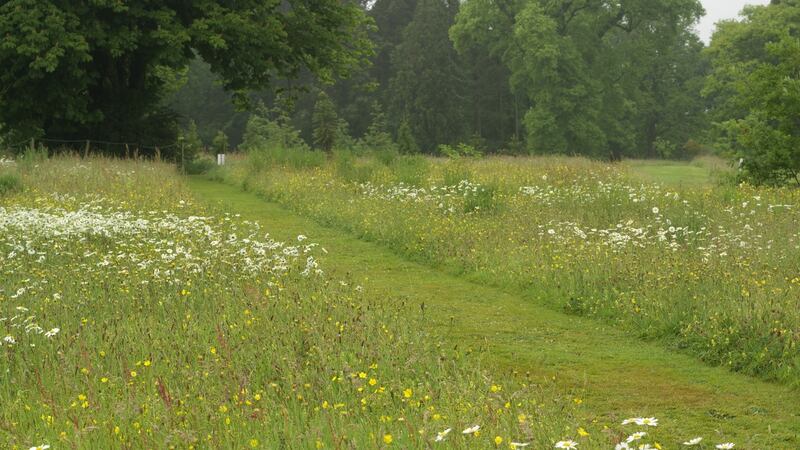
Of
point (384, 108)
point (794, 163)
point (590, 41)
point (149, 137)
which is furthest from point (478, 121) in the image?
point (794, 163)

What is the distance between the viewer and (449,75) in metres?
58.8

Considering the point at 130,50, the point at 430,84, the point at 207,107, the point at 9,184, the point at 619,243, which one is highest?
the point at 430,84

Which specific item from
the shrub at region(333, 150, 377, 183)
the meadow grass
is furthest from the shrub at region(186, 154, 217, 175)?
the meadow grass

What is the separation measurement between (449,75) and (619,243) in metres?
50.1

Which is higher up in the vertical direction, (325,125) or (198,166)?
(325,125)

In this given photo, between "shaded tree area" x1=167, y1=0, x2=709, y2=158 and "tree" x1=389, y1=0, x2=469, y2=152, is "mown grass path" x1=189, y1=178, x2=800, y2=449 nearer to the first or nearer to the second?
"shaded tree area" x1=167, y1=0, x2=709, y2=158

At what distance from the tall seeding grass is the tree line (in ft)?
12.7

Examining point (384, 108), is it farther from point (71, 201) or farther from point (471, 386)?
point (471, 386)

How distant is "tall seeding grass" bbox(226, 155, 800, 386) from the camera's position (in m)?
7.20

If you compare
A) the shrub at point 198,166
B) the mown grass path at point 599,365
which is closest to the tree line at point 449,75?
the shrub at point 198,166

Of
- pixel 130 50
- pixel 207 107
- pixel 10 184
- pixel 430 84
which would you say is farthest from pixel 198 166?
pixel 207 107

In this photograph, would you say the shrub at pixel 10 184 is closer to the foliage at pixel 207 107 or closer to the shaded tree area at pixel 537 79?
the shaded tree area at pixel 537 79

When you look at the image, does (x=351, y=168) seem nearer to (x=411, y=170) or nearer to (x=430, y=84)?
(x=411, y=170)

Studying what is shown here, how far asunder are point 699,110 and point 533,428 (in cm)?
6613
